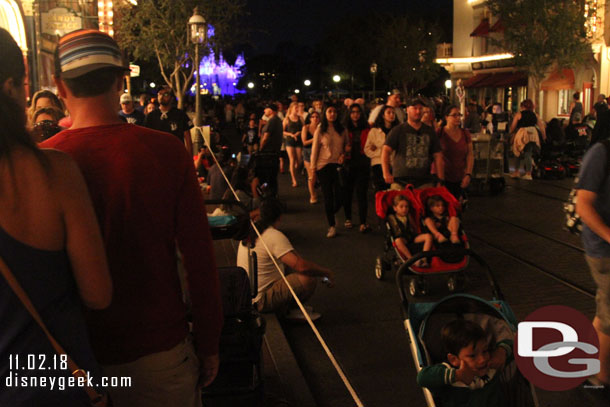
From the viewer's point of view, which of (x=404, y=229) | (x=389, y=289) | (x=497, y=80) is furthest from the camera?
(x=497, y=80)

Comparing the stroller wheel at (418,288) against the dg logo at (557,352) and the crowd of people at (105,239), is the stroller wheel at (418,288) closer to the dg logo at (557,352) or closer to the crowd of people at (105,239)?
the dg logo at (557,352)

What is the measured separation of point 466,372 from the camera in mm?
3248

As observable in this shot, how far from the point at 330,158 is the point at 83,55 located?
8.34 metres

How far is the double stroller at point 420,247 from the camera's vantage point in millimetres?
7102

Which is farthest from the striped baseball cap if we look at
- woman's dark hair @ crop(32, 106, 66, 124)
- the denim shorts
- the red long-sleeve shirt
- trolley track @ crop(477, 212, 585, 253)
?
trolley track @ crop(477, 212, 585, 253)

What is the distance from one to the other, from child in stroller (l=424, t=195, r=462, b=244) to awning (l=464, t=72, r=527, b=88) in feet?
101

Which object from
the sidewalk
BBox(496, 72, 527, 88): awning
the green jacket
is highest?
BBox(496, 72, 527, 88): awning

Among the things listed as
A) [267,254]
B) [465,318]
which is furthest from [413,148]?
[465,318]

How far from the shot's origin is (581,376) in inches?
184

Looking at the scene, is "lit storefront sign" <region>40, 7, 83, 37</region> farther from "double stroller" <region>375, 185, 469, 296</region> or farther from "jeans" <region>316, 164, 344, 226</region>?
"double stroller" <region>375, 185, 469, 296</region>

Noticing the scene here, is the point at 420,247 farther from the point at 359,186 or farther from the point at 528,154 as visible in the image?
the point at 528,154

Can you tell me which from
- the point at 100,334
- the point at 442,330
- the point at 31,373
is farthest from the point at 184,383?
the point at 442,330

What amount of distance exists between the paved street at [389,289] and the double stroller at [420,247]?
0.68 ft

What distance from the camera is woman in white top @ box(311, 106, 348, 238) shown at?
34.0 ft
